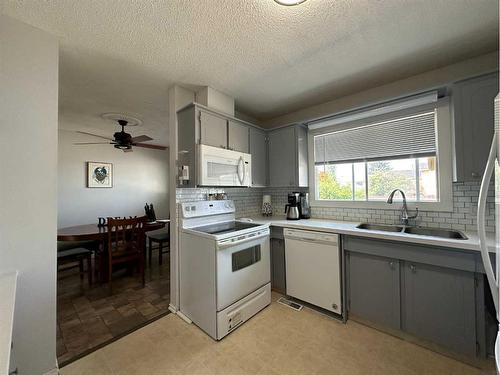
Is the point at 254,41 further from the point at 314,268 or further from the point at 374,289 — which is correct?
the point at 374,289

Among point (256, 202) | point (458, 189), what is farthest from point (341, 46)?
point (256, 202)

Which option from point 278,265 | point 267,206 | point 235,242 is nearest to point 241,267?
point 235,242

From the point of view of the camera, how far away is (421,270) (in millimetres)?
1624

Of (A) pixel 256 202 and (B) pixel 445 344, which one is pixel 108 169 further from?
(B) pixel 445 344

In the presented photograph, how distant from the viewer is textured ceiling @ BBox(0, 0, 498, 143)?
131 centimetres

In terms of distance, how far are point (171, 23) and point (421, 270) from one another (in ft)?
8.58

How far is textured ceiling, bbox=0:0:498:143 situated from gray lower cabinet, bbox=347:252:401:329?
5.90 feet

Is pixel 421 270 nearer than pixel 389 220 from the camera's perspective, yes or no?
Yes

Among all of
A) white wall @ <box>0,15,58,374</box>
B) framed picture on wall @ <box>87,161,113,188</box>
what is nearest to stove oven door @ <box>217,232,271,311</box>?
white wall @ <box>0,15,58,374</box>

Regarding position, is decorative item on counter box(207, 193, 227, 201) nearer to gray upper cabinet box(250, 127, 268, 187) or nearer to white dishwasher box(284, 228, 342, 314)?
gray upper cabinet box(250, 127, 268, 187)

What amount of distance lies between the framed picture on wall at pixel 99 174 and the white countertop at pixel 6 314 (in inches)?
135

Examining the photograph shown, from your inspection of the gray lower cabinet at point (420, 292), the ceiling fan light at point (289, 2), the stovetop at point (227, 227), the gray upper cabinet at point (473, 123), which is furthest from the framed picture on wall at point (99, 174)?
the gray upper cabinet at point (473, 123)

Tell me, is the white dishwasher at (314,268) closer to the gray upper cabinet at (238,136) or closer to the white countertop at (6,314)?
the gray upper cabinet at (238,136)

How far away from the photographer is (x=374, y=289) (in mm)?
1838
